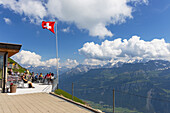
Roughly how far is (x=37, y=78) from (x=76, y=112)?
18606mm

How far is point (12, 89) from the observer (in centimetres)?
1416

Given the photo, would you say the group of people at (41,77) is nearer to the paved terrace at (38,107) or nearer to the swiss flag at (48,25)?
the swiss flag at (48,25)

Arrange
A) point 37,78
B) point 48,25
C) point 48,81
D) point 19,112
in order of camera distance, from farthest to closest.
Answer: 1. point 37,78
2. point 48,81
3. point 48,25
4. point 19,112

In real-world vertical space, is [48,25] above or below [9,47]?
above

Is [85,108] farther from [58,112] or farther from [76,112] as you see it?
[58,112]

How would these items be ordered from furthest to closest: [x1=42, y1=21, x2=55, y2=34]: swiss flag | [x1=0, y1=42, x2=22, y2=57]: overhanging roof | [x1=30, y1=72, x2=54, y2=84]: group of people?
[x1=30, y1=72, x2=54, y2=84]: group of people
[x1=42, y1=21, x2=55, y2=34]: swiss flag
[x1=0, y1=42, x2=22, y2=57]: overhanging roof

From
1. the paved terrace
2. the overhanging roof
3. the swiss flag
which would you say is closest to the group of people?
the swiss flag

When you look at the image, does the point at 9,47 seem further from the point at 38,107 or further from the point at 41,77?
the point at 38,107


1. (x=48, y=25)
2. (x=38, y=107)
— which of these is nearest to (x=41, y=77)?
(x=48, y=25)

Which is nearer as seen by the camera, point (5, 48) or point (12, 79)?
point (5, 48)

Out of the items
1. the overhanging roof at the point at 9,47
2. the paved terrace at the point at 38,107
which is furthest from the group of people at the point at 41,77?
the paved terrace at the point at 38,107

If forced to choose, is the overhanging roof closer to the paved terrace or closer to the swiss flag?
the swiss flag

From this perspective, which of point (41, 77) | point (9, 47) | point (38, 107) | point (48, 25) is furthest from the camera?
point (41, 77)

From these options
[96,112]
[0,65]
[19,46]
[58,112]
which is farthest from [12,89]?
[96,112]
